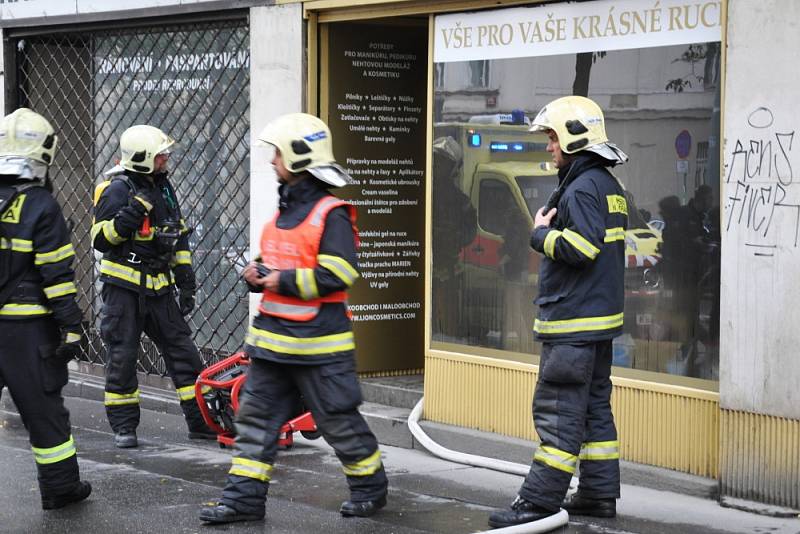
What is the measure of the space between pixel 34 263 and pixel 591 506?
296cm

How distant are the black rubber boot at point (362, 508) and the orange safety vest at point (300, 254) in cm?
95

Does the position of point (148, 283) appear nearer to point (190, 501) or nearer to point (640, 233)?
point (190, 501)

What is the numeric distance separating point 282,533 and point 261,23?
4.56 metres

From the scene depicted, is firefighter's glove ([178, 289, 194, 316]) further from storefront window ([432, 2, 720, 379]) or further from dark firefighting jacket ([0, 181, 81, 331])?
dark firefighting jacket ([0, 181, 81, 331])

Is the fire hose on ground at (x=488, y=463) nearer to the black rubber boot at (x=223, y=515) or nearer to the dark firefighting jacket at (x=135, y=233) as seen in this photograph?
the black rubber boot at (x=223, y=515)

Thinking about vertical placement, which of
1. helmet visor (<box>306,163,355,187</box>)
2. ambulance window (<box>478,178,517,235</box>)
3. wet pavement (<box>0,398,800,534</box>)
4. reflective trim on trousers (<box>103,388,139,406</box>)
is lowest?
wet pavement (<box>0,398,800,534</box>)

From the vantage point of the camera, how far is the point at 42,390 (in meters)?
6.69

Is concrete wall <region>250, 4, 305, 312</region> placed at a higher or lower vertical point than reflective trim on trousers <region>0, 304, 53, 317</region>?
higher

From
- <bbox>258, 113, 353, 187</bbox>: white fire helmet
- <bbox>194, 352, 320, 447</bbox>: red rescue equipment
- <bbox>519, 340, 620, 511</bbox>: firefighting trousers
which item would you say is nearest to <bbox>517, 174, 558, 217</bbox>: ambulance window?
<bbox>519, 340, 620, 511</bbox>: firefighting trousers

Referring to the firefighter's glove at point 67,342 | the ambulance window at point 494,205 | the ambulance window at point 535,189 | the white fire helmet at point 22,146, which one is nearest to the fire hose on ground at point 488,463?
the ambulance window at point 494,205

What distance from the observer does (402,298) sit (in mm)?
10102

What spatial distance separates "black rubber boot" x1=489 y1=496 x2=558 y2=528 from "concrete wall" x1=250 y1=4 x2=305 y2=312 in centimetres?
386

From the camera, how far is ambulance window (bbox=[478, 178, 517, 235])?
331 inches

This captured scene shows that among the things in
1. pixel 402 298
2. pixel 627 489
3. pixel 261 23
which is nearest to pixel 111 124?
pixel 261 23
